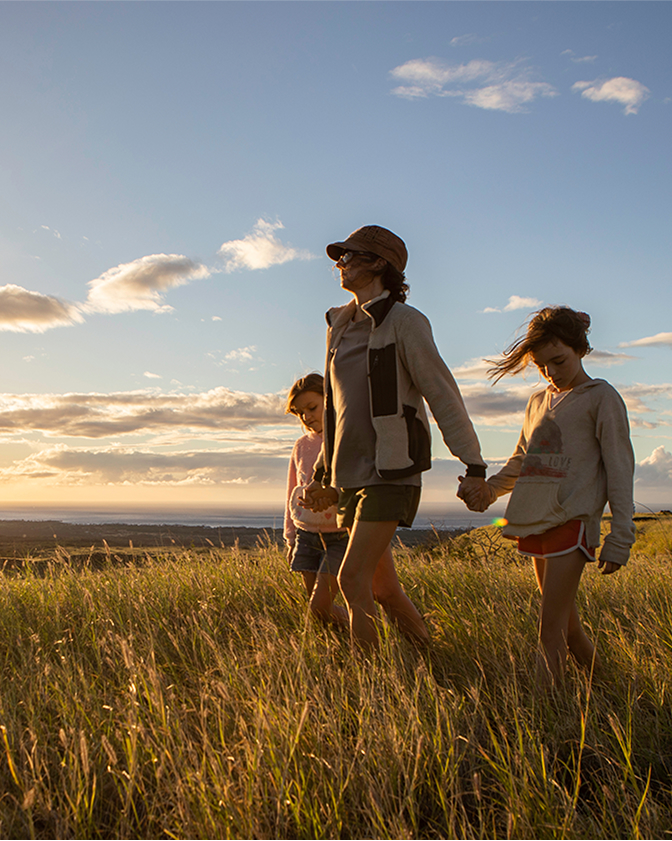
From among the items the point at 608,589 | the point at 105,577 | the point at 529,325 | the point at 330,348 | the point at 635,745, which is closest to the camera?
the point at 635,745

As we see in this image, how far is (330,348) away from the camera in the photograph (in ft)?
11.1

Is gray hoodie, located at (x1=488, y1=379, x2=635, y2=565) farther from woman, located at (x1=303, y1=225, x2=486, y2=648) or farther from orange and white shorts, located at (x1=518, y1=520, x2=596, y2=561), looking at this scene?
woman, located at (x1=303, y1=225, x2=486, y2=648)

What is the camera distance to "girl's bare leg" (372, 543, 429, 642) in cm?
323

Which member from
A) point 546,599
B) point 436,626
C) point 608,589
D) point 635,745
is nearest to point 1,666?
point 436,626

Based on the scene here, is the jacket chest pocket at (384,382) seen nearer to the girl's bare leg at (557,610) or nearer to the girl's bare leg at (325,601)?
the girl's bare leg at (557,610)

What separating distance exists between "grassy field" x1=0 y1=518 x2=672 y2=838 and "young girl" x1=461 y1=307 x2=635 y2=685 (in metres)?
0.31

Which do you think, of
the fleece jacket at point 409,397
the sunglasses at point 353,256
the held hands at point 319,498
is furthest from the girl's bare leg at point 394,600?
the sunglasses at point 353,256

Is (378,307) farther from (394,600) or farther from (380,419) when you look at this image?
(394,600)

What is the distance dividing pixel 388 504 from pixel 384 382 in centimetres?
59

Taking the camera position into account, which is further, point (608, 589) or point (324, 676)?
point (608, 589)

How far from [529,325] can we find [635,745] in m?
1.96

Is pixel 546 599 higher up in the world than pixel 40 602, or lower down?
higher up

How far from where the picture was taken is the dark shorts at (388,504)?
9.56 feet

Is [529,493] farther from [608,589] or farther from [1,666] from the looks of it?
[1,666]
